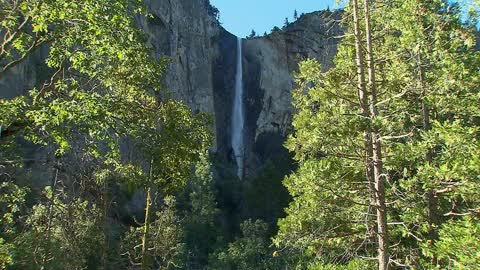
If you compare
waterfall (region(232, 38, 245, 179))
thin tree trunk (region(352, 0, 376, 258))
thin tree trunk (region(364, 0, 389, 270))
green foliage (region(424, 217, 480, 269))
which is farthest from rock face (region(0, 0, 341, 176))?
green foliage (region(424, 217, 480, 269))

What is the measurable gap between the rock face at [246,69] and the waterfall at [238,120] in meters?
0.51

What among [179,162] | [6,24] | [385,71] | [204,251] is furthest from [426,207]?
[204,251]

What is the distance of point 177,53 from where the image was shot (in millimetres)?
48625

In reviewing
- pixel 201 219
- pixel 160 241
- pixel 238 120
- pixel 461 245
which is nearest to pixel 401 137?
pixel 461 245

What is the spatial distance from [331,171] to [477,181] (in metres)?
2.19

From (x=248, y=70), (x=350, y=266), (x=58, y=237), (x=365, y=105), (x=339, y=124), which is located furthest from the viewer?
(x=248, y=70)

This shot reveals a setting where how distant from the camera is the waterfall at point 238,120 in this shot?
5331 cm

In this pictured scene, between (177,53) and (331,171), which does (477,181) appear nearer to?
(331,171)

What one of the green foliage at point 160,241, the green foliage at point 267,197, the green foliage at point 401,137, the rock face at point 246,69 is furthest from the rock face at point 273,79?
the green foliage at point 401,137

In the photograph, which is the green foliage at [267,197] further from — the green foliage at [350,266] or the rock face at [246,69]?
the green foliage at [350,266]

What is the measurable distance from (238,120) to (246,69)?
6494 mm

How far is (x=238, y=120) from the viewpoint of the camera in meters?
55.4

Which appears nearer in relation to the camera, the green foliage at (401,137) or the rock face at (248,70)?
the green foliage at (401,137)

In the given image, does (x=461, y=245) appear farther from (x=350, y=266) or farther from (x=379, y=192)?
(x=350, y=266)
